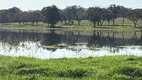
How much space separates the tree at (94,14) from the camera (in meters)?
130

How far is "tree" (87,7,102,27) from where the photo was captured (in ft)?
426

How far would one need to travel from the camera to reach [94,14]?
13288 centimetres

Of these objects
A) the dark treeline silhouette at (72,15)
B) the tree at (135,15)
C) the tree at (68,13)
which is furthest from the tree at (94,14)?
the tree at (68,13)

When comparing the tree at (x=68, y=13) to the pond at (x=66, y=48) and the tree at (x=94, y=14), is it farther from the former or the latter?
the pond at (x=66, y=48)

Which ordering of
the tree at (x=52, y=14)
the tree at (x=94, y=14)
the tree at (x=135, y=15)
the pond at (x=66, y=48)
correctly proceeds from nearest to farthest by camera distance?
the pond at (x=66, y=48), the tree at (x=135, y=15), the tree at (x=94, y=14), the tree at (x=52, y=14)

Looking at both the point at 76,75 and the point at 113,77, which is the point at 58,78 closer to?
the point at 76,75

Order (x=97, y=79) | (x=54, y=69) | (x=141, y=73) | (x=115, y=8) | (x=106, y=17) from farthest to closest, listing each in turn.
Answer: (x=115, y=8) < (x=106, y=17) < (x=54, y=69) < (x=141, y=73) < (x=97, y=79)

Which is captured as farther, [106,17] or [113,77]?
[106,17]

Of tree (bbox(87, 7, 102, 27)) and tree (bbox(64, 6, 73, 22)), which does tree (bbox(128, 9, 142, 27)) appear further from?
tree (bbox(64, 6, 73, 22))

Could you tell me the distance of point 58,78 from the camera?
1445 centimetres

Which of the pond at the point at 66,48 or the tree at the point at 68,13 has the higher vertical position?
the tree at the point at 68,13

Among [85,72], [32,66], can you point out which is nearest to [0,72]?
[32,66]

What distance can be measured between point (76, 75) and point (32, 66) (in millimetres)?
3492

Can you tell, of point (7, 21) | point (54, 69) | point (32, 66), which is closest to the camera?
point (54, 69)
